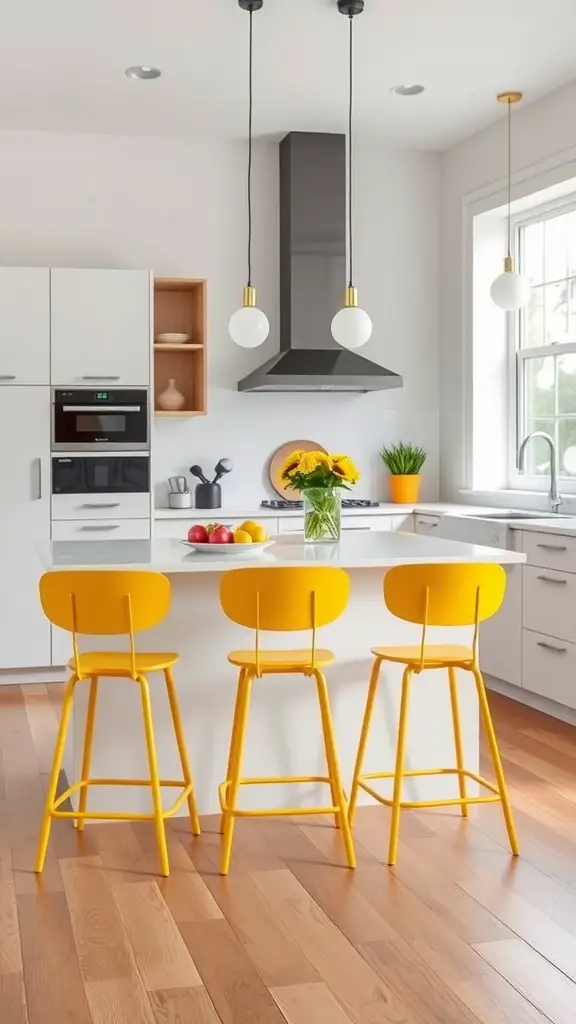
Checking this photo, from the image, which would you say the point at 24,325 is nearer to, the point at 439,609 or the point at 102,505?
the point at 102,505

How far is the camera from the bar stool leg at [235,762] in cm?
322

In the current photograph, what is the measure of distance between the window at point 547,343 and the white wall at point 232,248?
0.68 meters

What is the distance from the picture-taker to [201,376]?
6219 mm

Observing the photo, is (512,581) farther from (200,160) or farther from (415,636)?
(200,160)

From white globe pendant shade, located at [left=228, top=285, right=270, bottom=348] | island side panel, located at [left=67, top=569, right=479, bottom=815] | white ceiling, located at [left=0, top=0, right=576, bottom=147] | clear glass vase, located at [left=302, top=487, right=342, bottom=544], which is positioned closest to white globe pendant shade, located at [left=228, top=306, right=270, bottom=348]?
white globe pendant shade, located at [left=228, top=285, right=270, bottom=348]

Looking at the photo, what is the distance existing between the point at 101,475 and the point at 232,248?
1.57 metres

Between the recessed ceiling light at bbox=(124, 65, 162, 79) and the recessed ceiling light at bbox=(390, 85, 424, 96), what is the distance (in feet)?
3.67

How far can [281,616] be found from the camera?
128 inches

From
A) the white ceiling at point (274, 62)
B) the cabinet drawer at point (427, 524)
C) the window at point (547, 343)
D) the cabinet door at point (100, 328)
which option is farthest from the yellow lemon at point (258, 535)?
the window at point (547, 343)

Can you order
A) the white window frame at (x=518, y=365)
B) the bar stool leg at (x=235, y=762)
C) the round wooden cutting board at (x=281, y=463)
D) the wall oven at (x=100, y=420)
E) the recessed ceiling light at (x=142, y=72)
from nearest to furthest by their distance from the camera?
the bar stool leg at (x=235, y=762)
the recessed ceiling light at (x=142, y=72)
the wall oven at (x=100, y=420)
the white window frame at (x=518, y=365)
the round wooden cutting board at (x=281, y=463)

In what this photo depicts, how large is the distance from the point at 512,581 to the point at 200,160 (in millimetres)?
2960

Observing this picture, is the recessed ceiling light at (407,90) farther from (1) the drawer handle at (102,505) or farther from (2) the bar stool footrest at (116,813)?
(2) the bar stool footrest at (116,813)

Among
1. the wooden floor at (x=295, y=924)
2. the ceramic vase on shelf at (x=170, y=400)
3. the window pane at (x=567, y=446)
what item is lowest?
the wooden floor at (x=295, y=924)

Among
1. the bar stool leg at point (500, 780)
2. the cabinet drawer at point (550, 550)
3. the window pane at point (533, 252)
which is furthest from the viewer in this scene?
the window pane at point (533, 252)
